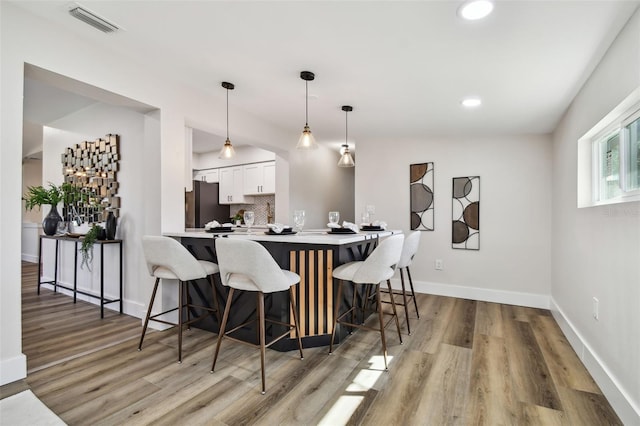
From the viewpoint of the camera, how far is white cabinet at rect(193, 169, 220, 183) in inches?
258

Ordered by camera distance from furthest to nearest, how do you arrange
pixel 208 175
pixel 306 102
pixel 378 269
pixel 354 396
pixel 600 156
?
pixel 208 175, pixel 306 102, pixel 600 156, pixel 378 269, pixel 354 396

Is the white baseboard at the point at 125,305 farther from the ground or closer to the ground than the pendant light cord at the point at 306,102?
closer to the ground

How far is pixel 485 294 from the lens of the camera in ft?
13.5

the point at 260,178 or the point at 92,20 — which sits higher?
the point at 92,20

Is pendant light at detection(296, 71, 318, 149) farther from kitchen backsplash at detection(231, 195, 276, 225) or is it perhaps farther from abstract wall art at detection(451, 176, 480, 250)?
kitchen backsplash at detection(231, 195, 276, 225)

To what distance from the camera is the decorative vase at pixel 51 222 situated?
3928mm

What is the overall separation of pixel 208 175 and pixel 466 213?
5089 mm

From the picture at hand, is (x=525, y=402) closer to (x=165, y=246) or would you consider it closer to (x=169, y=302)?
(x=165, y=246)

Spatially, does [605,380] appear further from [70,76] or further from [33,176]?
[33,176]

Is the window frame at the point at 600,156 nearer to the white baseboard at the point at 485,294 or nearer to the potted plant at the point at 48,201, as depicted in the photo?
the white baseboard at the point at 485,294

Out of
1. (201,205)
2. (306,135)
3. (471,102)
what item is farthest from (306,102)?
(201,205)

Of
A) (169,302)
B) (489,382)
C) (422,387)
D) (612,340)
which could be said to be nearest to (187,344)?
(169,302)

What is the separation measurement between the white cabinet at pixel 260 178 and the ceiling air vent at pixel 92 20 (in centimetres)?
369

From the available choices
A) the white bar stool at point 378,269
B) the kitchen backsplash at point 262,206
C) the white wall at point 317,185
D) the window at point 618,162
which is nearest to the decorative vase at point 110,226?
the white wall at point 317,185
